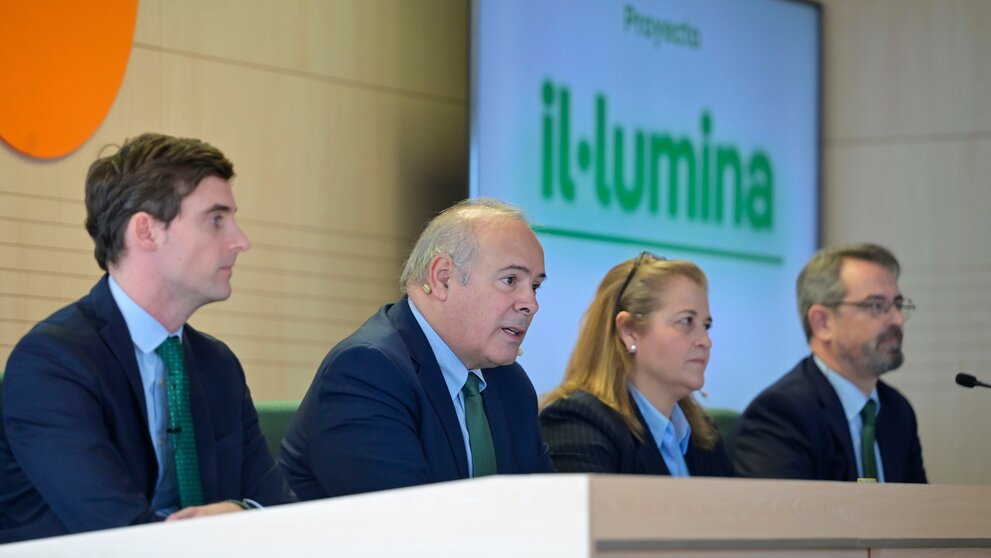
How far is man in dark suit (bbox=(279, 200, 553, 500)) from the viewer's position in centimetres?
279

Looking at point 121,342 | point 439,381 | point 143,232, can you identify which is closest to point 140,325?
point 121,342

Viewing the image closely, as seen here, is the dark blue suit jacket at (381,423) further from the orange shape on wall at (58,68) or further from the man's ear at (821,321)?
the man's ear at (821,321)

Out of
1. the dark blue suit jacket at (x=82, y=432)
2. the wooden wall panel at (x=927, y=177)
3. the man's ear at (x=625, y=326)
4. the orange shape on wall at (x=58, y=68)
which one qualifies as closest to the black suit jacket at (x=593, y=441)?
the man's ear at (x=625, y=326)

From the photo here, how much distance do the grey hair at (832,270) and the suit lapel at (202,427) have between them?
2360 millimetres

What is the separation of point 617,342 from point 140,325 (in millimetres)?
1501

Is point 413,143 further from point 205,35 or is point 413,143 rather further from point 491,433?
point 491,433

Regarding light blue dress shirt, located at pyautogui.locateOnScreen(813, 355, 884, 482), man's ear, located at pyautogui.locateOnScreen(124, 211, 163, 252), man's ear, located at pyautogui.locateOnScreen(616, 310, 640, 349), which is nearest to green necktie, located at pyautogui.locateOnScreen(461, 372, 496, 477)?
man's ear, located at pyautogui.locateOnScreen(124, 211, 163, 252)

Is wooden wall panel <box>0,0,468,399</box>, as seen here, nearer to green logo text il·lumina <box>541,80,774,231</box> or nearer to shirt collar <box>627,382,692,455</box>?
green logo text il·lumina <box>541,80,774,231</box>

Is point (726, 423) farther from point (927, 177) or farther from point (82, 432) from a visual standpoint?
point (82, 432)

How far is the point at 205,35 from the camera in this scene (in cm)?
436

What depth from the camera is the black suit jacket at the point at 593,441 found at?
3553mm

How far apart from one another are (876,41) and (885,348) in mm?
2112

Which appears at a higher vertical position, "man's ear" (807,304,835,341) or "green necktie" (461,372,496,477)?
"man's ear" (807,304,835,341)

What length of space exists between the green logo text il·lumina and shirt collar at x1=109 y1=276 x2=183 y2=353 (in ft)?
7.58
